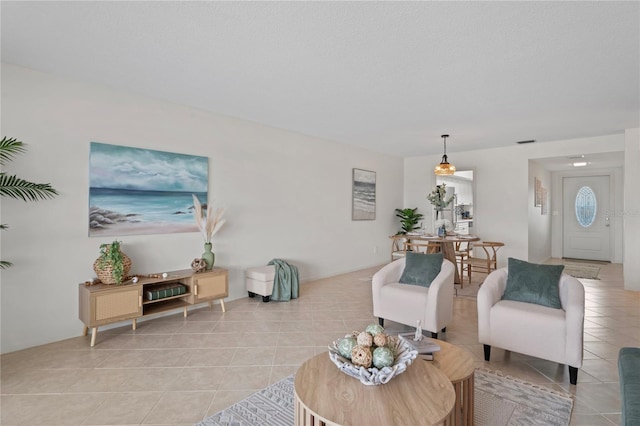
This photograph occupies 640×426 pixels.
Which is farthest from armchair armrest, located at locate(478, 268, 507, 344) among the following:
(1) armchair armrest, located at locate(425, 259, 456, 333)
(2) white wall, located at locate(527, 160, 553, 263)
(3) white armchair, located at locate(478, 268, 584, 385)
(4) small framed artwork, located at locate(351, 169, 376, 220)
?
(2) white wall, located at locate(527, 160, 553, 263)

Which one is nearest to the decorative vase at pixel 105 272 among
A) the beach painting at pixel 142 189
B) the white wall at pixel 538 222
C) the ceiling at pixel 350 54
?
the beach painting at pixel 142 189

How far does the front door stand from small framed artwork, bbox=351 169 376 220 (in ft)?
17.9

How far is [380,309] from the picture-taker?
3.48 m

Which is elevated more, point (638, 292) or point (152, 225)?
point (152, 225)

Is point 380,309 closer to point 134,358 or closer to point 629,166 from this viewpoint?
point 134,358

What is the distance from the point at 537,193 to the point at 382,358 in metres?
7.09

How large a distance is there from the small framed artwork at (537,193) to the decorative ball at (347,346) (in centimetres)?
671

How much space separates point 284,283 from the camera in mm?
4570

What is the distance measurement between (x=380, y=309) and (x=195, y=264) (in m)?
2.23

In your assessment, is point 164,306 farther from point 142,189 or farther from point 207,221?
point 142,189

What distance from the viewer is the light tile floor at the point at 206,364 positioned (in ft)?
6.83

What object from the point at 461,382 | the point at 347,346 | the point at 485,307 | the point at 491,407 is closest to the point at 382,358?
the point at 347,346

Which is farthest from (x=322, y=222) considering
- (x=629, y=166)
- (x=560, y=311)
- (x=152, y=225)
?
(x=629, y=166)

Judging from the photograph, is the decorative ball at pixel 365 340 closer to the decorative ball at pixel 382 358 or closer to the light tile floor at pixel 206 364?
the decorative ball at pixel 382 358
